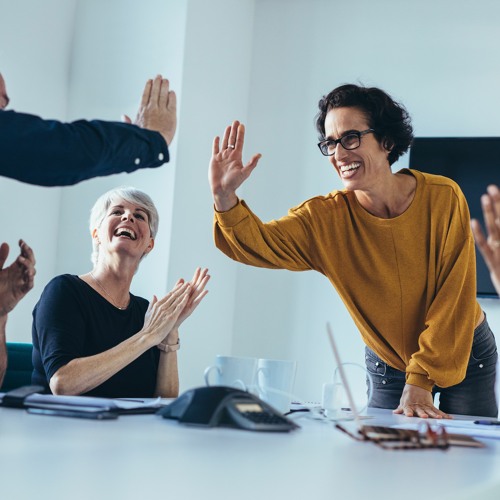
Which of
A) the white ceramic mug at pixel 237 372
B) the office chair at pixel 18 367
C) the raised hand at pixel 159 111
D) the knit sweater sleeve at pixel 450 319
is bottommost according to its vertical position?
the office chair at pixel 18 367

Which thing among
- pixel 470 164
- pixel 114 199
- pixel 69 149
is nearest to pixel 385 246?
pixel 114 199

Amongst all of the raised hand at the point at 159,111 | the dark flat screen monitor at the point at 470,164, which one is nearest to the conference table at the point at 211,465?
the raised hand at the point at 159,111

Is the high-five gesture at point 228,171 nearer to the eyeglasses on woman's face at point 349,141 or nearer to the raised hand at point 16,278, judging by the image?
the eyeglasses on woman's face at point 349,141

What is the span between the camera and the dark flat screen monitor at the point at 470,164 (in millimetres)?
4051

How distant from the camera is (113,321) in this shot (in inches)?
84.4

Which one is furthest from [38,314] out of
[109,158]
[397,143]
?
[397,143]

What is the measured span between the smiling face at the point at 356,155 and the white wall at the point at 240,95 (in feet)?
7.19

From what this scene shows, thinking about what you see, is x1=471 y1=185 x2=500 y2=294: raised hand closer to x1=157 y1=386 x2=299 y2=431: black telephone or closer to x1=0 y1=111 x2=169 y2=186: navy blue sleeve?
x1=157 y1=386 x2=299 y2=431: black telephone

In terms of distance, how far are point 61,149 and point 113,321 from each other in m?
1.00

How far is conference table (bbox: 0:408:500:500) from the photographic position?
688mm

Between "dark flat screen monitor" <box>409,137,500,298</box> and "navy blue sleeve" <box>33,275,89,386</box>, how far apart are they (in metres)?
2.56

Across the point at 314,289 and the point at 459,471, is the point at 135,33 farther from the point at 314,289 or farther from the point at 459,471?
the point at 459,471

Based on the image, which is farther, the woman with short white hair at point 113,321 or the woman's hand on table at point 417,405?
the woman with short white hair at point 113,321

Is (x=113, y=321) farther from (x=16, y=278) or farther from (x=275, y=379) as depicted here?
(x=275, y=379)
